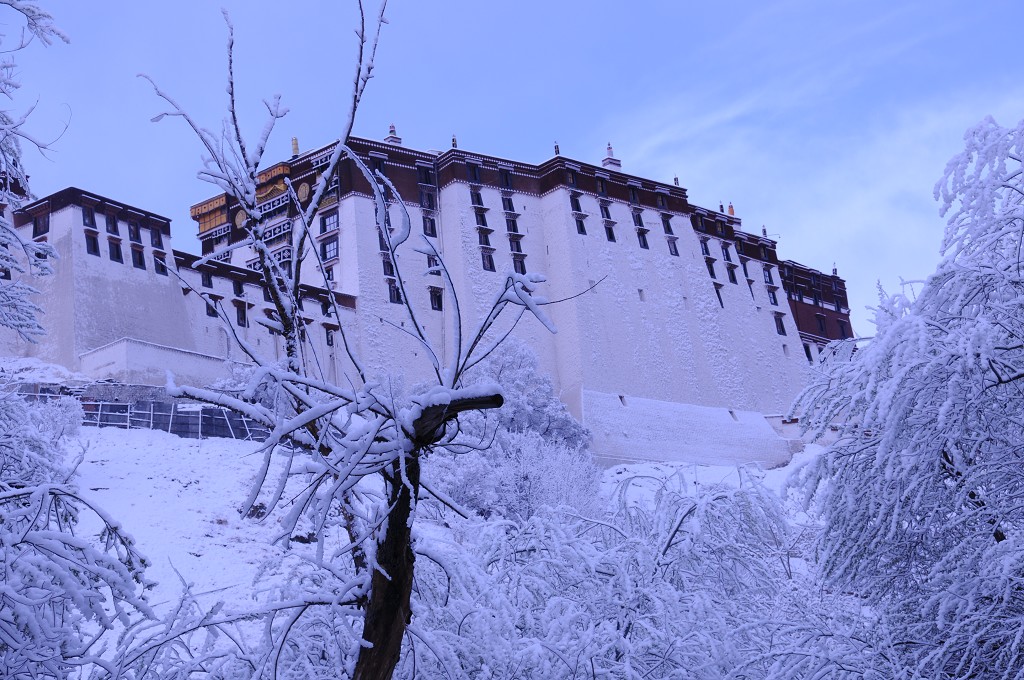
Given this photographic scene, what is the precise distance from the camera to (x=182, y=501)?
25672 mm

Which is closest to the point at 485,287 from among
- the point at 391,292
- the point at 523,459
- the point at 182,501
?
the point at 391,292

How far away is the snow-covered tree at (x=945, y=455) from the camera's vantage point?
19.9 feet

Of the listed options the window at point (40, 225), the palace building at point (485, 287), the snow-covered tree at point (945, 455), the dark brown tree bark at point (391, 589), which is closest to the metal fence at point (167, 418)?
the palace building at point (485, 287)

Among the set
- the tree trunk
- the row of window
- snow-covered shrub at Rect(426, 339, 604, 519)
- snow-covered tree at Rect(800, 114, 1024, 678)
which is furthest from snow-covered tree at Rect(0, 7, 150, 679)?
the row of window

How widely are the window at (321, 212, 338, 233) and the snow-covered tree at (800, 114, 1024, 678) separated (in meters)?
38.5

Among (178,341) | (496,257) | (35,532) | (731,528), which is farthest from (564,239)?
(35,532)

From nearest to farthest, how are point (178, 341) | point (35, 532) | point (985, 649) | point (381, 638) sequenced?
1. point (381, 638)
2. point (35, 532)
3. point (985, 649)
4. point (178, 341)

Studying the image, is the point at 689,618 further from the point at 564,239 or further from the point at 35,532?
the point at 564,239

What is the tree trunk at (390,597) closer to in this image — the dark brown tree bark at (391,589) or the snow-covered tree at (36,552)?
the dark brown tree bark at (391,589)

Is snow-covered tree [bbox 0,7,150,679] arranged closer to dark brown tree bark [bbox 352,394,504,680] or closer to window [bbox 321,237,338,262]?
dark brown tree bark [bbox 352,394,504,680]

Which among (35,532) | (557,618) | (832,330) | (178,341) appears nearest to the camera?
(35,532)

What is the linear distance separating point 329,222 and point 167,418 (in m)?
14.9

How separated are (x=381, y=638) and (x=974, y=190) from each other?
5.04 m

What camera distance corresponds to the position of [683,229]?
53625mm
